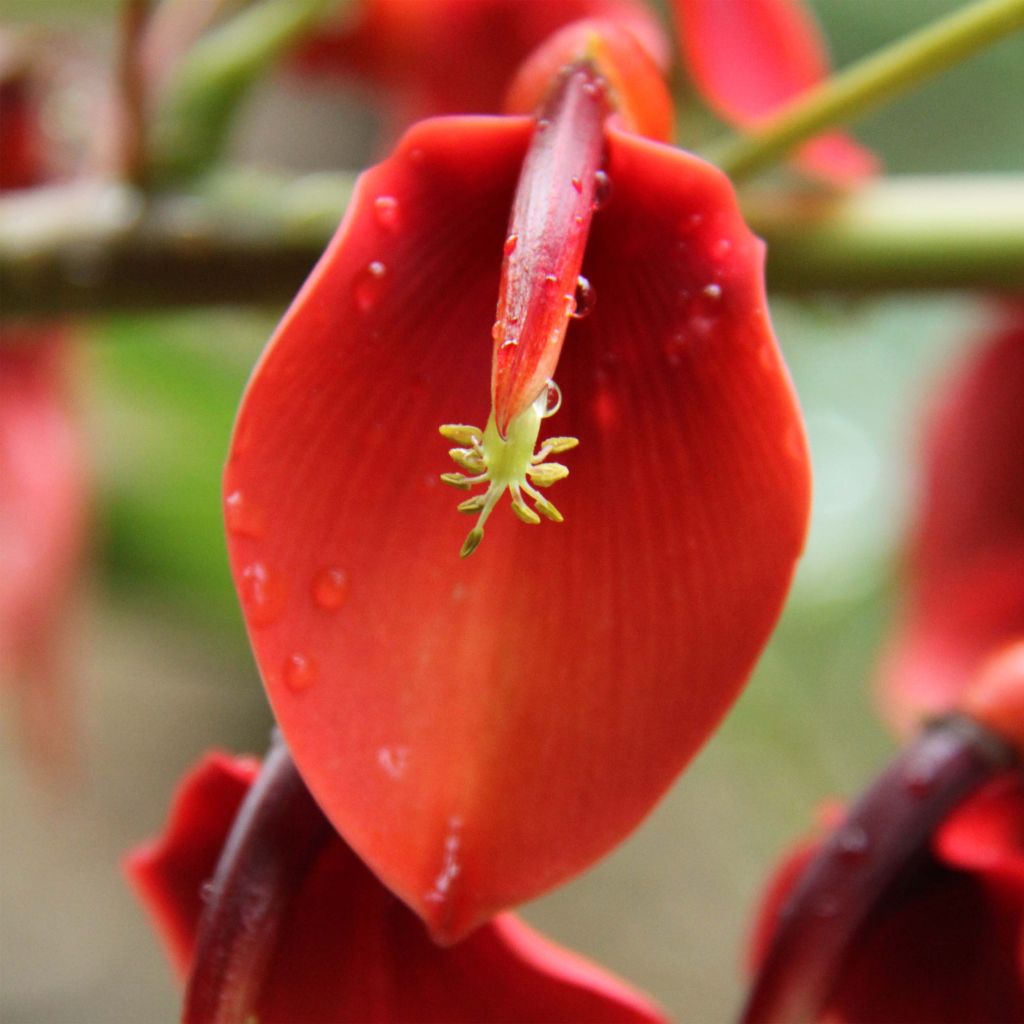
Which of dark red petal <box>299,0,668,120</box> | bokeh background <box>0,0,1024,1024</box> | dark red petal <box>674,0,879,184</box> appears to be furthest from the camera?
bokeh background <box>0,0,1024,1024</box>

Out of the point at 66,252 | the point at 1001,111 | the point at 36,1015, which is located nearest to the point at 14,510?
the point at 66,252

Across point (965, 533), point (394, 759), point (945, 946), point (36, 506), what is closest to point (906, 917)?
point (945, 946)

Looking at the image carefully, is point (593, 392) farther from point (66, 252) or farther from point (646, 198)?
point (66, 252)

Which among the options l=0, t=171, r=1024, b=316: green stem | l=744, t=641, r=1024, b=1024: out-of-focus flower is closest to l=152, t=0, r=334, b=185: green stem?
l=0, t=171, r=1024, b=316: green stem

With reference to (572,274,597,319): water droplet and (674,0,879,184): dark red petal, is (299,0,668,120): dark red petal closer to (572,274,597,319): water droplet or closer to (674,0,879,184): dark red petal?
(674,0,879,184): dark red petal

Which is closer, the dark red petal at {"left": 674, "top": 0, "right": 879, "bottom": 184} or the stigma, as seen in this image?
the stigma

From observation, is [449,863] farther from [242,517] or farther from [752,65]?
[752,65]

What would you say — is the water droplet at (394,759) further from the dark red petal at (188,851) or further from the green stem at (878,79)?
the green stem at (878,79)
